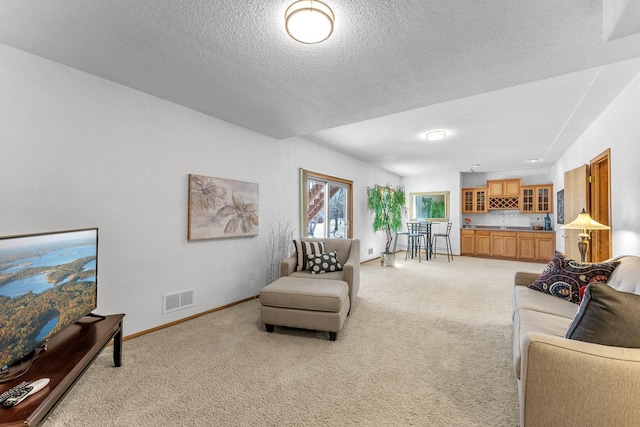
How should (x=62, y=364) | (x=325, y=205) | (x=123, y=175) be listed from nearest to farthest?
1. (x=62, y=364)
2. (x=123, y=175)
3. (x=325, y=205)

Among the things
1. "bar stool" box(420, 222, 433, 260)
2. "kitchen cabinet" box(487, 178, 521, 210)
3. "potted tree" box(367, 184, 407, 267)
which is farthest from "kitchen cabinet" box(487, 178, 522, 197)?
"potted tree" box(367, 184, 407, 267)

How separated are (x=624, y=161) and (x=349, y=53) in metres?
2.96

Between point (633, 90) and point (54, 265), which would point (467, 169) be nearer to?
point (633, 90)

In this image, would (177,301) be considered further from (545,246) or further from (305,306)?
(545,246)

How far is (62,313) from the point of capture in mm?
1674

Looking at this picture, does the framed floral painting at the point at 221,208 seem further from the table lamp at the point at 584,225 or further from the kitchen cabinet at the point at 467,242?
the kitchen cabinet at the point at 467,242

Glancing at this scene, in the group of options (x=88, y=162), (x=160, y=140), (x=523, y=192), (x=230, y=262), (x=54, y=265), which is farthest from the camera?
(x=523, y=192)

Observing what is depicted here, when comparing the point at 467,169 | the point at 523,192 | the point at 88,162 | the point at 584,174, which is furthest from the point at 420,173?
the point at 88,162

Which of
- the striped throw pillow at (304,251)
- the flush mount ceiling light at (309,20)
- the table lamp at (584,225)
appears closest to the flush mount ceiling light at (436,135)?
the table lamp at (584,225)

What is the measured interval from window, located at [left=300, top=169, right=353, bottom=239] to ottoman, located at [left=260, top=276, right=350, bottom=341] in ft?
6.80

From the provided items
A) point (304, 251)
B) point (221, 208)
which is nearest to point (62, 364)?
point (221, 208)

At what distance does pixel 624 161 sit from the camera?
8.79ft

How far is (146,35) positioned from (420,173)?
7.87 metres

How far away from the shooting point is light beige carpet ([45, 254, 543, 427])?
160 centimetres
